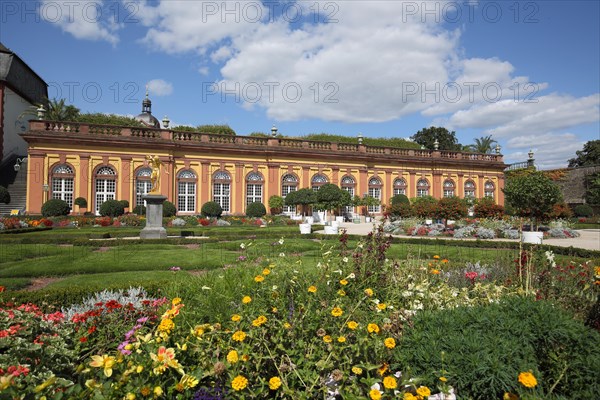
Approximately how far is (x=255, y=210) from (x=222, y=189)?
3.66 meters

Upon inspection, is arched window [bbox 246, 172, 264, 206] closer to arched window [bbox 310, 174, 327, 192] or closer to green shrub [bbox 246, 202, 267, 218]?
green shrub [bbox 246, 202, 267, 218]

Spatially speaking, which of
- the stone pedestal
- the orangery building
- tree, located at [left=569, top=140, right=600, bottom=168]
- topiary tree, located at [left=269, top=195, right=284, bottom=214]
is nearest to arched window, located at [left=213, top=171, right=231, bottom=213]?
the orangery building

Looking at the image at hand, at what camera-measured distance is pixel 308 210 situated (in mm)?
28438

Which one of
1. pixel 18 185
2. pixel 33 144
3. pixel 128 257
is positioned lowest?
pixel 128 257

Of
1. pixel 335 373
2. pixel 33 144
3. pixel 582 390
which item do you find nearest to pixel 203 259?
pixel 335 373

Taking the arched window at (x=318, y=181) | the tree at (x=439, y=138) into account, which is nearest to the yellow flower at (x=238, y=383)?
the arched window at (x=318, y=181)

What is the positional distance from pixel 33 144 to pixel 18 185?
425cm

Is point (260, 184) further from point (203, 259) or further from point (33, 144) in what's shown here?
point (203, 259)

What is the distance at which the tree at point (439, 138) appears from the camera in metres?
56.3

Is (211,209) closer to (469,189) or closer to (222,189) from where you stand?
(222,189)

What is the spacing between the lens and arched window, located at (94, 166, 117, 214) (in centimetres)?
2473

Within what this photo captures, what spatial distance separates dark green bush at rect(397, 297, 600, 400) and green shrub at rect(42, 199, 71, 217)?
80.3ft

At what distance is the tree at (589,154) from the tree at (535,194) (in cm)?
4290

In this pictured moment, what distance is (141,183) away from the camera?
25641 mm
